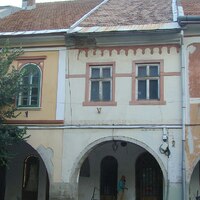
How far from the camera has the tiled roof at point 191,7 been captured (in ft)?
50.1

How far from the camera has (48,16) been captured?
1802cm

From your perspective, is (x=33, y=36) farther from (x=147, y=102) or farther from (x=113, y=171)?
(x=113, y=171)

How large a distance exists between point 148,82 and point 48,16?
232 inches

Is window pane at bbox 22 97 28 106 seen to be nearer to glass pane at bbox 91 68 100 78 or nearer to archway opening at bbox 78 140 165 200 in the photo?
glass pane at bbox 91 68 100 78

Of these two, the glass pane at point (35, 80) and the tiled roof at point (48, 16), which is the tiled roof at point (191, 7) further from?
the glass pane at point (35, 80)

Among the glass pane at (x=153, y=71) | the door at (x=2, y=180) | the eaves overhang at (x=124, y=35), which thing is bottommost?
the door at (x=2, y=180)

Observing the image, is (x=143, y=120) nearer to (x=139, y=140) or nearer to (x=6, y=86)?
(x=139, y=140)

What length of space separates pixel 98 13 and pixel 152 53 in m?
3.88

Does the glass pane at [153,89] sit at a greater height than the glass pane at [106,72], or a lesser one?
lesser

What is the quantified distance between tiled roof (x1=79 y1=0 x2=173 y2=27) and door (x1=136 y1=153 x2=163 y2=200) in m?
5.02

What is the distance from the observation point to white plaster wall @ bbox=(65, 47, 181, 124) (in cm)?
1410

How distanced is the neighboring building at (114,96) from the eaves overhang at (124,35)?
33mm

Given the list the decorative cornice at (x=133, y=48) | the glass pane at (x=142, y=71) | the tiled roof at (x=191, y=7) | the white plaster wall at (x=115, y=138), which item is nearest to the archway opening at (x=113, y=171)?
the white plaster wall at (x=115, y=138)

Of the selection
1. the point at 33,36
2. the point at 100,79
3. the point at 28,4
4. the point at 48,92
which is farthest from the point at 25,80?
the point at 28,4
